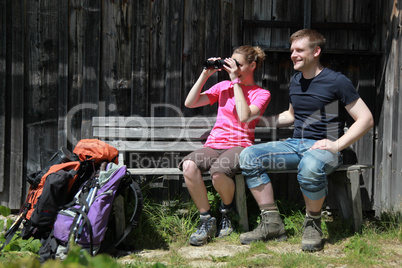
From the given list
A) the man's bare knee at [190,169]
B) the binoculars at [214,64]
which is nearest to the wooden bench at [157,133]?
the man's bare knee at [190,169]

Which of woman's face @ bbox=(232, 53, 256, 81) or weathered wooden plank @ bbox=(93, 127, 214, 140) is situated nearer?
Result: woman's face @ bbox=(232, 53, 256, 81)

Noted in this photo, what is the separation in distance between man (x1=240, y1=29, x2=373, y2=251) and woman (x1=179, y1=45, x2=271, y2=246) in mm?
212

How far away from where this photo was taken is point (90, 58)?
429 centimetres

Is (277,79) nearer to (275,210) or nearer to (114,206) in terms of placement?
(275,210)

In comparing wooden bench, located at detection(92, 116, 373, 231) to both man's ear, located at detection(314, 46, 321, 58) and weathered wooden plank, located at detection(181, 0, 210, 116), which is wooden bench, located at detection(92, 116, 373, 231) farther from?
man's ear, located at detection(314, 46, 321, 58)

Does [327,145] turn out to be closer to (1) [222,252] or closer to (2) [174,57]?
(1) [222,252]

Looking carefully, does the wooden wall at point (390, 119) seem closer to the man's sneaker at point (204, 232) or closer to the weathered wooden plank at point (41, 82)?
the man's sneaker at point (204, 232)

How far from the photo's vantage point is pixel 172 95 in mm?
4391

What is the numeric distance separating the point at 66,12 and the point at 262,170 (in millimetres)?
2528

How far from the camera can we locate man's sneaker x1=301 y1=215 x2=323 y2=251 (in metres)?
3.28

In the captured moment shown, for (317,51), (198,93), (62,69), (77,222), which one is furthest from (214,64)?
(77,222)

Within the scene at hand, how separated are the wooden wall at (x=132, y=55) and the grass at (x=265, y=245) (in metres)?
1.04

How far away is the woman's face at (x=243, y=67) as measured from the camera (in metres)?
3.84

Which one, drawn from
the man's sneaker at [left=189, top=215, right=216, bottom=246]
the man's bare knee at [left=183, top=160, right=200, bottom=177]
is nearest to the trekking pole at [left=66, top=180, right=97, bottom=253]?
the man's bare knee at [left=183, top=160, right=200, bottom=177]
